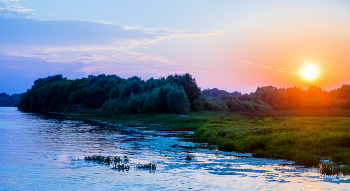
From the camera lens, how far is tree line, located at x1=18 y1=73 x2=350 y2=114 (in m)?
107

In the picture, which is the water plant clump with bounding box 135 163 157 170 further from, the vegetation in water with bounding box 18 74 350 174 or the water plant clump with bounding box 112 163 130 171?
the vegetation in water with bounding box 18 74 350 174

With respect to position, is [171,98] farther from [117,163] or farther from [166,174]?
[166,174]

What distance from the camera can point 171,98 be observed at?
104 meters

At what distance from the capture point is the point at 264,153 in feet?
83.2

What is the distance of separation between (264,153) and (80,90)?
17066 cm

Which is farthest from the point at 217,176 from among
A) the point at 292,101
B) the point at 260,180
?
the point at 292,101

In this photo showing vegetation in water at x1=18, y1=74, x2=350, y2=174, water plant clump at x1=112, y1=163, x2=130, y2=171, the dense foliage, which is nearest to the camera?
water plant clump at x1=112, y1=163, x2=130, y2=171

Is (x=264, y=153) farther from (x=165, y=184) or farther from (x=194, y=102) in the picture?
(x=194, y=102)

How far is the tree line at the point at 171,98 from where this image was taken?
350 ft

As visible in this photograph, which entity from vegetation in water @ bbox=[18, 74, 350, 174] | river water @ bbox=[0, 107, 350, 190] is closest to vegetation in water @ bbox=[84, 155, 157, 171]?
river water @ bbox=[0, 107, 350, 190]

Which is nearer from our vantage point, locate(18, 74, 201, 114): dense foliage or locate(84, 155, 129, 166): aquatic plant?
locate(84, 155, 129, 166): aquatic plant

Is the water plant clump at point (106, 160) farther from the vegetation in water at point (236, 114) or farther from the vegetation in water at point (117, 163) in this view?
the vegetation in water at point (236, 114)

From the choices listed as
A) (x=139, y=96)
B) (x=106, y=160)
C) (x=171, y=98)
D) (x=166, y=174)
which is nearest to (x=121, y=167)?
(x=106, y=160)

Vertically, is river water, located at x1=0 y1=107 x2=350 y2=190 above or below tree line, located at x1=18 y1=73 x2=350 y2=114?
below
